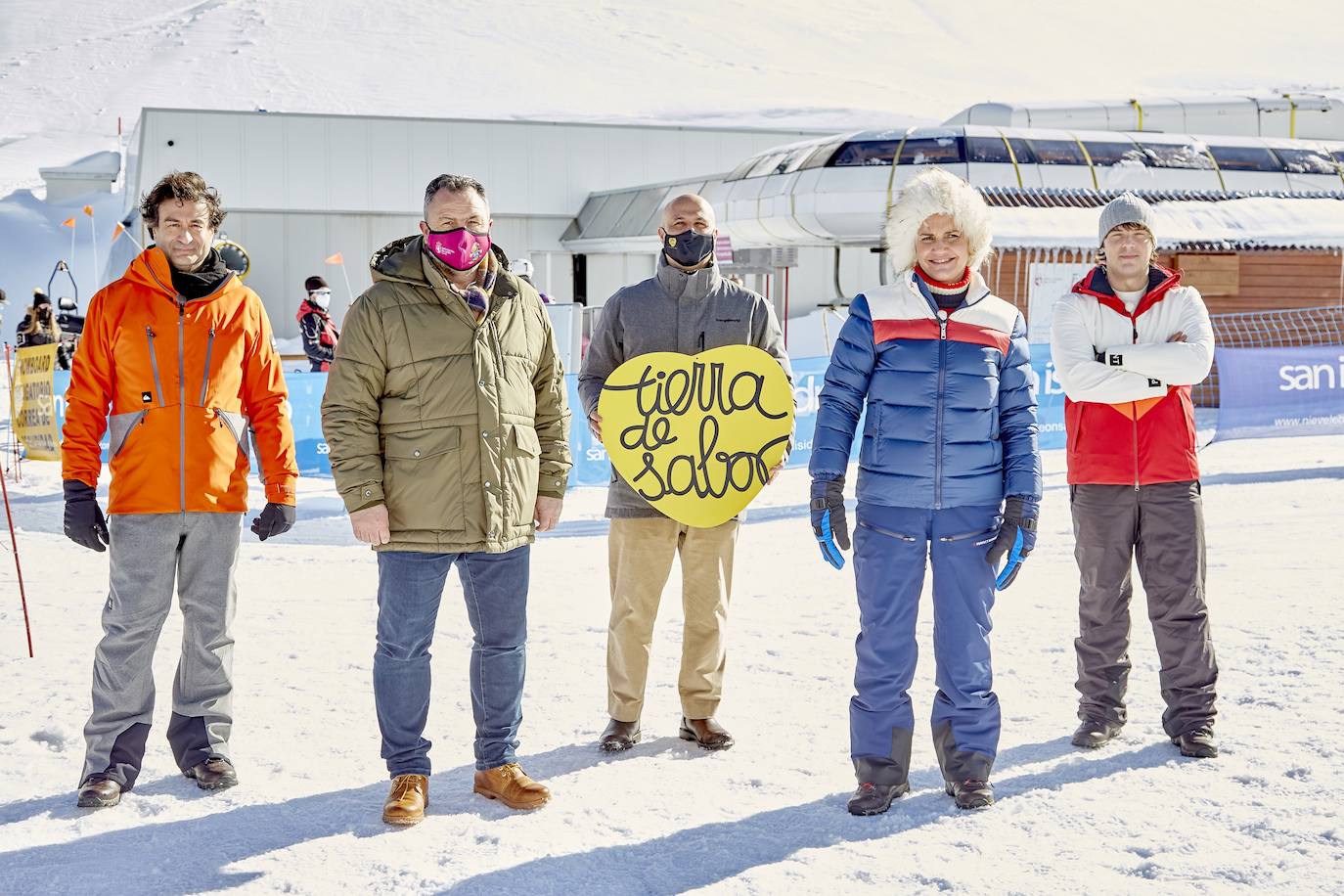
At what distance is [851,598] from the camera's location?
22.7 feet

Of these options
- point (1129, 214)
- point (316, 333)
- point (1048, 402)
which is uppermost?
point (1129, 214)

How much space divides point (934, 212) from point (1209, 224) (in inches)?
489

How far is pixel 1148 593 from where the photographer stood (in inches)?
179

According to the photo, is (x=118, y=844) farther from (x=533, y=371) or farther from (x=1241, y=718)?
(x=1241, y=718)

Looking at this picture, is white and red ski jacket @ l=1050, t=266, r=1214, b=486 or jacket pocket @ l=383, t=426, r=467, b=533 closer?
jacket pocket @ l=383, t=426, r=467, b=533

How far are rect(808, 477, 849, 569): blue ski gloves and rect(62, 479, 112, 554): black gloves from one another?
6.63ft

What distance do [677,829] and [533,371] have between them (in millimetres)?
1389

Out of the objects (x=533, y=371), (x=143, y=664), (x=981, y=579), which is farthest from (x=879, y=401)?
(x=143, y=664)

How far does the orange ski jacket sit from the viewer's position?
13.0 feet

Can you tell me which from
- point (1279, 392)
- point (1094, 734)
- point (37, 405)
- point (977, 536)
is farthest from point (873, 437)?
point (37, 405)

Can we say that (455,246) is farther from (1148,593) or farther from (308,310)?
(308,310)

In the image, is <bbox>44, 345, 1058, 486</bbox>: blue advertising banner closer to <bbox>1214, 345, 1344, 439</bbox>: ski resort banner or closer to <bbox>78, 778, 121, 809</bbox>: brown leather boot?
<bbox>1214, 345, 1344, 439</bbox>: ski resort banner

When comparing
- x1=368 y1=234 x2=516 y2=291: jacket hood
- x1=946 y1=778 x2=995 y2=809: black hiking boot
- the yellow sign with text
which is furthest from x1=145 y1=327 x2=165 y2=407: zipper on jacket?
the yellow sign with text

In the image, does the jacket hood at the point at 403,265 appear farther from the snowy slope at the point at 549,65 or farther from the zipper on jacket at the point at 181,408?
the snowy slope at the point at 549,65
